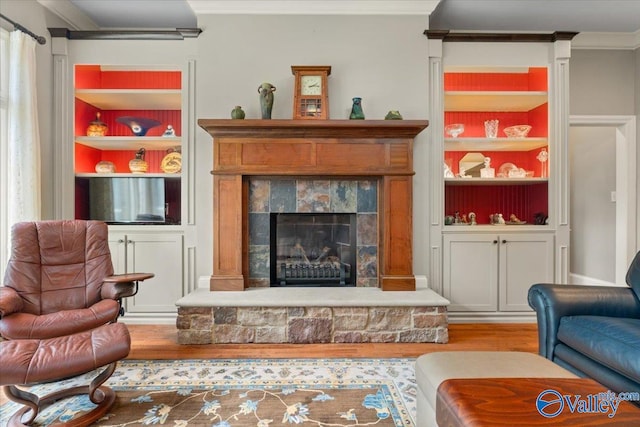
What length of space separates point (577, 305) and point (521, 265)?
60.5 inches

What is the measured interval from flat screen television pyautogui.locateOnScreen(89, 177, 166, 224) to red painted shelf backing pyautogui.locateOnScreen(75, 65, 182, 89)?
1.09m

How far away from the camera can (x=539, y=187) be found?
3795 millimetres

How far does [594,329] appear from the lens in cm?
189

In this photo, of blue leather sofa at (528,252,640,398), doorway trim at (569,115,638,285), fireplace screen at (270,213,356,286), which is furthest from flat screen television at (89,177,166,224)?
doorway trim at (569,115,638,285)

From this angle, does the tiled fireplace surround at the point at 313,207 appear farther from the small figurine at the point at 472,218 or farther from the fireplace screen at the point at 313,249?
the small figurine at the point at 472,218

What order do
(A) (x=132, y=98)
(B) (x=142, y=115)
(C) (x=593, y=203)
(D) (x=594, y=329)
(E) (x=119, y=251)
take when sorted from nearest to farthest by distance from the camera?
(D) (x=594, y=329) < (E) (x=119, y=251) < (A) (x=132, y=98) < (B) (x=142, y=115) < (C) (x=593, y=203)

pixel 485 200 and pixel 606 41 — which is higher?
pixel 606 41

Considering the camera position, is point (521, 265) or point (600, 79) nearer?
point (521, 265)

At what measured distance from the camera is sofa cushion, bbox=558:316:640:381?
165 cm

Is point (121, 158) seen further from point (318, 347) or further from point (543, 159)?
point (543, 159)

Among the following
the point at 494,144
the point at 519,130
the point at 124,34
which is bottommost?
the point at 494,144

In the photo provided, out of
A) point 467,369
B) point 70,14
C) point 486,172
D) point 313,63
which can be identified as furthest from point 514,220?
point 70,14

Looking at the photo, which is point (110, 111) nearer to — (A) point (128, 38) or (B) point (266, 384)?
(A) point (128, 38)

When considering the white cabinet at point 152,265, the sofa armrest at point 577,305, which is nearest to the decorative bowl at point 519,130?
the sofa armrest at point 577,305
